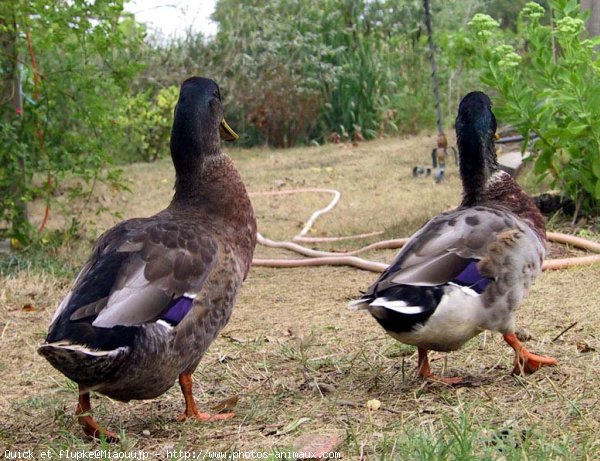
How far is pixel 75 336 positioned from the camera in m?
2.88

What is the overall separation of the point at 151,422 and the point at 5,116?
3.82m

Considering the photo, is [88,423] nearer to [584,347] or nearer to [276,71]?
[584,347]

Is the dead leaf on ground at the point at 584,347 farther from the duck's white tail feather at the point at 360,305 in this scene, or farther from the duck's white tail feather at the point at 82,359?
the duck's white tail feather at the point at 82,359

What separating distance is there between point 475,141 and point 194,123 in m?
1.21

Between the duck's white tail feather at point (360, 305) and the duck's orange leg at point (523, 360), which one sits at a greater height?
the duck's white tail feather at point (360, 305)

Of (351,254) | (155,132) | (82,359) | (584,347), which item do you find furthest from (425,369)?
(155,132)

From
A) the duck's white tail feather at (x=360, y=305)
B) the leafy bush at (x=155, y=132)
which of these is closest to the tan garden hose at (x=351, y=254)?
the duck's white tail feather at (x=360, y=305)

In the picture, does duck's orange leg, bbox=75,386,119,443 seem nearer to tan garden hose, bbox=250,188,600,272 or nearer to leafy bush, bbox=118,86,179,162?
tan garden hose, bbox=250,188,600,272

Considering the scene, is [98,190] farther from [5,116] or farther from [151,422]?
[151,422]

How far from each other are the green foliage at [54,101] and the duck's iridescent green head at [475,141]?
316 cm

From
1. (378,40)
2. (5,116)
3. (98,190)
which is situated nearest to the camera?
(5,116)

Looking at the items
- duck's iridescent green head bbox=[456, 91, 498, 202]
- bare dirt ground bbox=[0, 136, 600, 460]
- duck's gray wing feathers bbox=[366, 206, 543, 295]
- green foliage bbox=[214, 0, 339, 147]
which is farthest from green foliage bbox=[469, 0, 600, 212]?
green foliage bbox=[214, 0, 339, 147]

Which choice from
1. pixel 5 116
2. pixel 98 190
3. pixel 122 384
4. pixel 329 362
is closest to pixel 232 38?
pixel 98 190

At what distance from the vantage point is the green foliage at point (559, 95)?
5.57m
